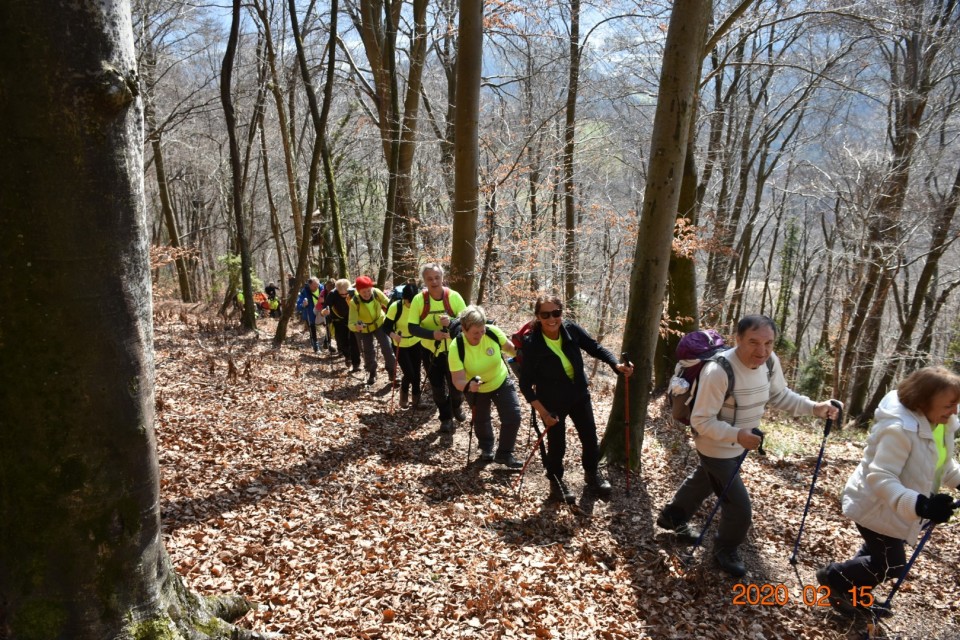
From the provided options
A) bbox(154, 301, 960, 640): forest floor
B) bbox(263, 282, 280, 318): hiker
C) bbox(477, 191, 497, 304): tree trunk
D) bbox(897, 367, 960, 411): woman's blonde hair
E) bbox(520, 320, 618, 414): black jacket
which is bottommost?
bbox(154, 301, 960, 640): forest floor

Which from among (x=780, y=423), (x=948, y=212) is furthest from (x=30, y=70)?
(x=948, y=212)

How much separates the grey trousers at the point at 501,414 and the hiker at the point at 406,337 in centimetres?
176

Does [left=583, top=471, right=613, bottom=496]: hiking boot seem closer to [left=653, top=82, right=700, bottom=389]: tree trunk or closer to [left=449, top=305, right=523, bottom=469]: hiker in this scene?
[left=449, top=305, right=523, bottom=469]: hiker

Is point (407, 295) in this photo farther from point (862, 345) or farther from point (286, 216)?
point (286, 216)

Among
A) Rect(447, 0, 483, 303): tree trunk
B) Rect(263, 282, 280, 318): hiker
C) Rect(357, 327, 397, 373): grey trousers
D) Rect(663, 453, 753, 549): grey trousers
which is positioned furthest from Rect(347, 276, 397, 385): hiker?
Rect(263, 282, 280, 318): hiker

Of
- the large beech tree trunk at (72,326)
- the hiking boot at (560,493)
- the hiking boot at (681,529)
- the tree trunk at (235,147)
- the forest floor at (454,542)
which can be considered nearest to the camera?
the large beech tree trunk at (72,326)

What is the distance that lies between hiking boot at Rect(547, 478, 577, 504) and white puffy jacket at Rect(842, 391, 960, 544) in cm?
251

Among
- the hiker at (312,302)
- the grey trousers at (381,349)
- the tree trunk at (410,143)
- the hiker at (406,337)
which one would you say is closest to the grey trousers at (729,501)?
the hiker at (406,337)

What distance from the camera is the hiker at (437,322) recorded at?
280 inches

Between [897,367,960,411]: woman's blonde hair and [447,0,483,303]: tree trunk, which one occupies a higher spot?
[447,0,483,303]: tree trunk

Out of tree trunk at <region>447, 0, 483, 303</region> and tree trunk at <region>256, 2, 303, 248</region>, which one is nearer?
tree trunk at <region>447, 0, 483, 303</region>

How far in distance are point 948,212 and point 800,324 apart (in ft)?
64.2

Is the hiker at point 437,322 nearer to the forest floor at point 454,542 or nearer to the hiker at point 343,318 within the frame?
the forest floor at point 454,542

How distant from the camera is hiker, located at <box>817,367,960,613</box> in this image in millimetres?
3330
